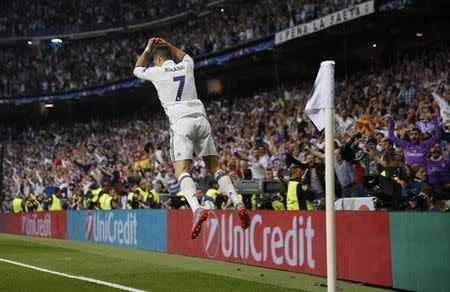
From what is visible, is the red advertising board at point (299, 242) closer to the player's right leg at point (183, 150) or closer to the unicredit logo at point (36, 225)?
the player's right leg at point (183, 150)

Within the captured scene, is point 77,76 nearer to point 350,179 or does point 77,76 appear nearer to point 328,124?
point 350,179

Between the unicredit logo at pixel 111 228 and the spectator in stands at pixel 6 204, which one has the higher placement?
the spectator in stands at pixel 6 204

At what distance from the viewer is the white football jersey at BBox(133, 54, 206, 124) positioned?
8.09 metres

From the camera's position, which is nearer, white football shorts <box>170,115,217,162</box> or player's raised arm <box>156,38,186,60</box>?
white football shorts <box>170,115,217,162</box>

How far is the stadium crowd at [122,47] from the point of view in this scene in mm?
25453

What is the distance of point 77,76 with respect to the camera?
129 feet

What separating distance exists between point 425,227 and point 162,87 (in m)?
3.33

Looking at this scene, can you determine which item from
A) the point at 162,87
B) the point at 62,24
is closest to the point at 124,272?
the point at 162,87

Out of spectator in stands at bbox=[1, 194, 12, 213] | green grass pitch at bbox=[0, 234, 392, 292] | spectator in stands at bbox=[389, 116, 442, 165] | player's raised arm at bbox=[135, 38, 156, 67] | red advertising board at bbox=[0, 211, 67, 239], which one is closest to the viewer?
green grass pitch at bbox=[0, 234, 392, 292]

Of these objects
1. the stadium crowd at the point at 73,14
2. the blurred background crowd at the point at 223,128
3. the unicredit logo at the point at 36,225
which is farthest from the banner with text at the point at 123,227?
the stadium crowd at the point at 73,14

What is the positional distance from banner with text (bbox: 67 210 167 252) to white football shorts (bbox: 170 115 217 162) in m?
6.70

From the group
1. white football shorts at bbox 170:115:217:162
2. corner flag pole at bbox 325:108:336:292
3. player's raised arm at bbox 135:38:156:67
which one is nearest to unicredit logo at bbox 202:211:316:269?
white football shorts at bbox 170:115:217:162

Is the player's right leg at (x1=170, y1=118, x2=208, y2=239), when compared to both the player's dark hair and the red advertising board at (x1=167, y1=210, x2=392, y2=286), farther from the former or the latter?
the red advertising board at (x1=167, y1=210, x2=392, y2=286)

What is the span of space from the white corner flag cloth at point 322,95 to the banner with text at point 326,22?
14.7m
